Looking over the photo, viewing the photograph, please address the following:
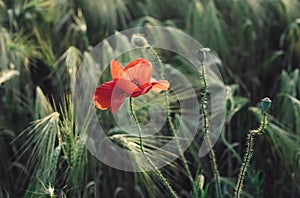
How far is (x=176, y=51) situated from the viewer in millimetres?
1400

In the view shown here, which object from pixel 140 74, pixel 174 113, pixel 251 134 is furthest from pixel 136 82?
pixel 174 113

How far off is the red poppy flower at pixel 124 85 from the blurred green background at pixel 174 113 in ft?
0.64

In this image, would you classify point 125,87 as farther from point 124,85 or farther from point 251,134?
point 251,134

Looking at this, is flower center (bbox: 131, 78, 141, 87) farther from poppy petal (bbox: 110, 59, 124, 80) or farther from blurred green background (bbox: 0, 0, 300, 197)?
blurred green background (bbox: 0, 0, 300, 197)

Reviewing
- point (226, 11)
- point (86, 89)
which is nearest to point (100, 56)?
point (86, 89)

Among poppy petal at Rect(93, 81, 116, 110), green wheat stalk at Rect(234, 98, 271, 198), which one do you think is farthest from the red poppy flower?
green wheat stalk at Rect(234, 98, 271, 198)

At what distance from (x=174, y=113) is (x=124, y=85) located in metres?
0.57

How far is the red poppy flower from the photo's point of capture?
2.55ft

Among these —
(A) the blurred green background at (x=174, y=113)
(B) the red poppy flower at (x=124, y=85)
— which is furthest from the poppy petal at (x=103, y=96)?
(A) the blurred green background at (x=174, y=113)

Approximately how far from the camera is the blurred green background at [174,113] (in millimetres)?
1083

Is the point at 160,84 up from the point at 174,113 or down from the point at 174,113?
up

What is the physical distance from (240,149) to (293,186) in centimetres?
17

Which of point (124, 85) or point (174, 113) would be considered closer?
point (124, 85)

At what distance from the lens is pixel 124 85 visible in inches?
30.5
